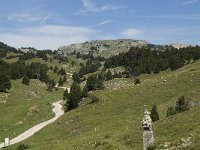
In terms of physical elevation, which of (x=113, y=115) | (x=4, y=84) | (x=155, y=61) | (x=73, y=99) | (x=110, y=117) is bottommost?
(x=110, y=117)

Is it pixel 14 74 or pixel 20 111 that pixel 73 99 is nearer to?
pixel 20 111

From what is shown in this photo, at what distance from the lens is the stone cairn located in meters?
24.8

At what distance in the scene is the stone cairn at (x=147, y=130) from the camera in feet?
81.5

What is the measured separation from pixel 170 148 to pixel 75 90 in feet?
241

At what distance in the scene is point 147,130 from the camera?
2517 centimetres

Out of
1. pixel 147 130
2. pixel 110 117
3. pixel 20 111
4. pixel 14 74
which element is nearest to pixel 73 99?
pixel 20 111

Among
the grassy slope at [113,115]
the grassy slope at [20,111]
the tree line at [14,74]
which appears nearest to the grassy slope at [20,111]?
the grassy slope at [20,111]

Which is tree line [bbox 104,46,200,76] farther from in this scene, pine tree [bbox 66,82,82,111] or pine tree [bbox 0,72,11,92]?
pine tree [bbox 66,82,82,111]

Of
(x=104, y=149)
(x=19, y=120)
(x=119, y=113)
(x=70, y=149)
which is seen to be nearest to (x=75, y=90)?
(x=19, y=120)

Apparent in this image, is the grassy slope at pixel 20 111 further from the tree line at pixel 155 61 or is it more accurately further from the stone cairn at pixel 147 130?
the stone cairn at pixel 147 130

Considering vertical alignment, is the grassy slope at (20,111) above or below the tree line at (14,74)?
below

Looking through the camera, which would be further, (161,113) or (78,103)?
(78,103)

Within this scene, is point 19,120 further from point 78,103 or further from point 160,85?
point 160,85

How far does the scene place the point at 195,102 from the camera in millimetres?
69250
